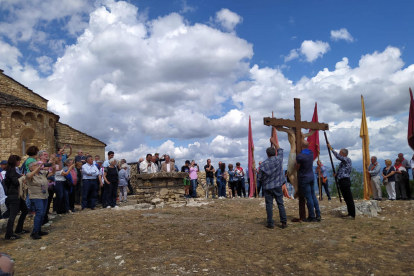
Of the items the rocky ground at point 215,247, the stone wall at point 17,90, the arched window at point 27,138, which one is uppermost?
the stone wall at point 17,90

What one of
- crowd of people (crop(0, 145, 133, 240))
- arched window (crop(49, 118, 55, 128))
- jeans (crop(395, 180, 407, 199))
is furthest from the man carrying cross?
arched window (crop(49, 118, 55, 128))

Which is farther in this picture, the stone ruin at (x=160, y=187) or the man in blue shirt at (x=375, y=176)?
the man in blue shirt at (x=375, y=176)

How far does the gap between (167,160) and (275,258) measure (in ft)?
25.1

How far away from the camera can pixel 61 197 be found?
26.2 feet

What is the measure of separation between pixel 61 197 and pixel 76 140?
19515mm

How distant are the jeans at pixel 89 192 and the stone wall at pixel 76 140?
16573 mm

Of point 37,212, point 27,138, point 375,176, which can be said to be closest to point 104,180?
point 37,212

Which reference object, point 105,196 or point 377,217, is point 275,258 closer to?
point 377,217

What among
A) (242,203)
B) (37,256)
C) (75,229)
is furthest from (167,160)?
(37,256)

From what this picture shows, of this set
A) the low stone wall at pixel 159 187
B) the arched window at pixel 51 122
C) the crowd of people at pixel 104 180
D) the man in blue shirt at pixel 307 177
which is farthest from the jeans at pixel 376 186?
the arched window at pixel 51 122

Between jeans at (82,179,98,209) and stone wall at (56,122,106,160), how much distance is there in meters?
16.6

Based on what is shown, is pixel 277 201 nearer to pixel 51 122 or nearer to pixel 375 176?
pixel 375 176

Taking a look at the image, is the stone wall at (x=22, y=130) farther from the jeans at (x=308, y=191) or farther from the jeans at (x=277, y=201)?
the jeans at (x=308, y=191)

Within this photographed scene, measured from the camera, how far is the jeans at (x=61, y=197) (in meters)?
7.82
